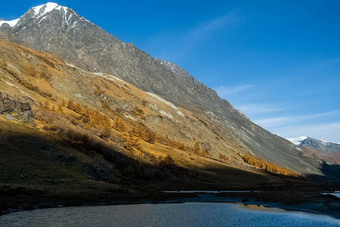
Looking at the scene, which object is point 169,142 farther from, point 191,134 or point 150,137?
point 191,134

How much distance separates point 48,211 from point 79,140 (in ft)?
112

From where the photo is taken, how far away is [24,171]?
134 ft

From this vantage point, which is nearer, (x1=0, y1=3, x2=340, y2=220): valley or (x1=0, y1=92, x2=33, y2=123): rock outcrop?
(x1=0, y1=3, x2=340, y2=220): valley

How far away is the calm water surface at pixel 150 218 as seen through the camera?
26078 mm

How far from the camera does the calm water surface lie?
26078 mm

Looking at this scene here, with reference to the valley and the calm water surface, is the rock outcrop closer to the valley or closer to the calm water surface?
the valley

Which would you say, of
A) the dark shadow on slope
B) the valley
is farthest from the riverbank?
the valley


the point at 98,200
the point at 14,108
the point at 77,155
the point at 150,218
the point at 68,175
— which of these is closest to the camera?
the point at 150,218

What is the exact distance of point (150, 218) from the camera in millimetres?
30672

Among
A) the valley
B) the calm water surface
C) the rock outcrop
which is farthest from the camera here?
the rock outcrop

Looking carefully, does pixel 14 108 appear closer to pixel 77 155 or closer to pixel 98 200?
pixel 77 155

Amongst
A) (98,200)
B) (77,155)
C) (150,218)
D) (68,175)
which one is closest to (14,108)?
(77,155)

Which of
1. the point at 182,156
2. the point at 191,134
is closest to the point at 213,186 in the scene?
the point at 182,156

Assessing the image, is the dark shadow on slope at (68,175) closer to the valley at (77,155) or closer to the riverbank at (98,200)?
A: the riverbank at (98,200)
